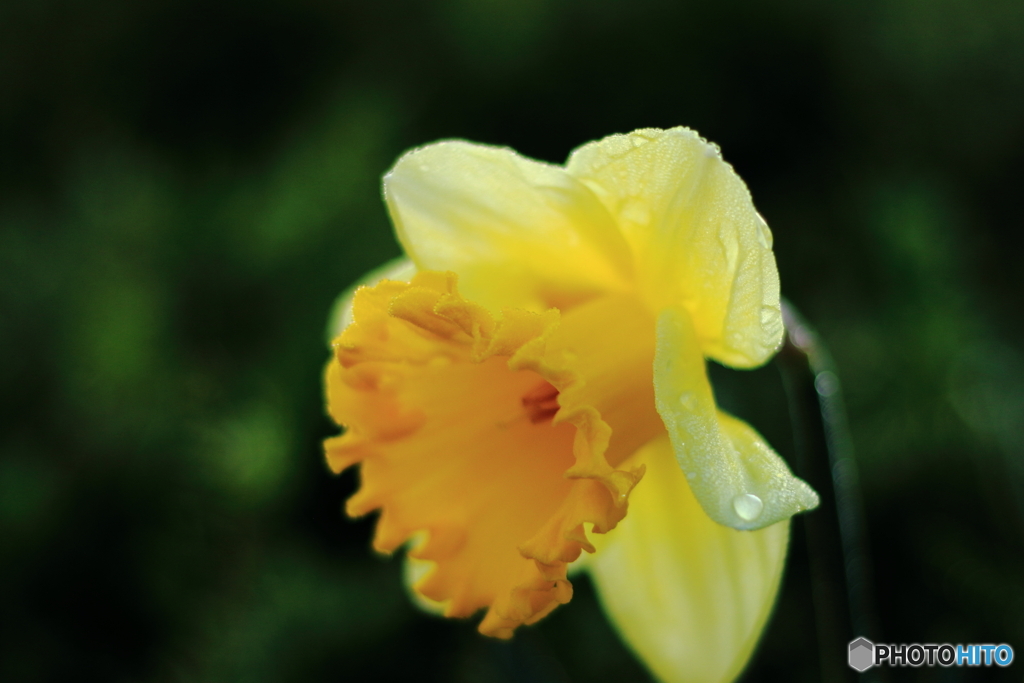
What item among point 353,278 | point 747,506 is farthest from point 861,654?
point 353,278

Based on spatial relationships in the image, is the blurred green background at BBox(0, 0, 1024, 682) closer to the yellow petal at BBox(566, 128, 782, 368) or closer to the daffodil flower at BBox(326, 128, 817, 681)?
the daffodil flower at BBox(326, 128, 817, 681)

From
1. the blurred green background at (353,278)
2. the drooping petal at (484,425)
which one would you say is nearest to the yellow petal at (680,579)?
the drooping petal at (484,425)

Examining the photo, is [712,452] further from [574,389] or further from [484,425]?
[484,425]

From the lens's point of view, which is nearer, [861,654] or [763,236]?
[763,236]

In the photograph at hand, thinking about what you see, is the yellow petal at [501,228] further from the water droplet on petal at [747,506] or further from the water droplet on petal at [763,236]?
the water droplet on petal at [747,506]

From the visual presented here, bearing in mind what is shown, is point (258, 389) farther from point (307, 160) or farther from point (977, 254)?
point (977, 254)

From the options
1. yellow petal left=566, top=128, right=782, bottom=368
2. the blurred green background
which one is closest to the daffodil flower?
yellow petal left=566, top=128, right=782, bottom=368

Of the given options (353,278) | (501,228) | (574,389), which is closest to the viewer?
(574,389)
